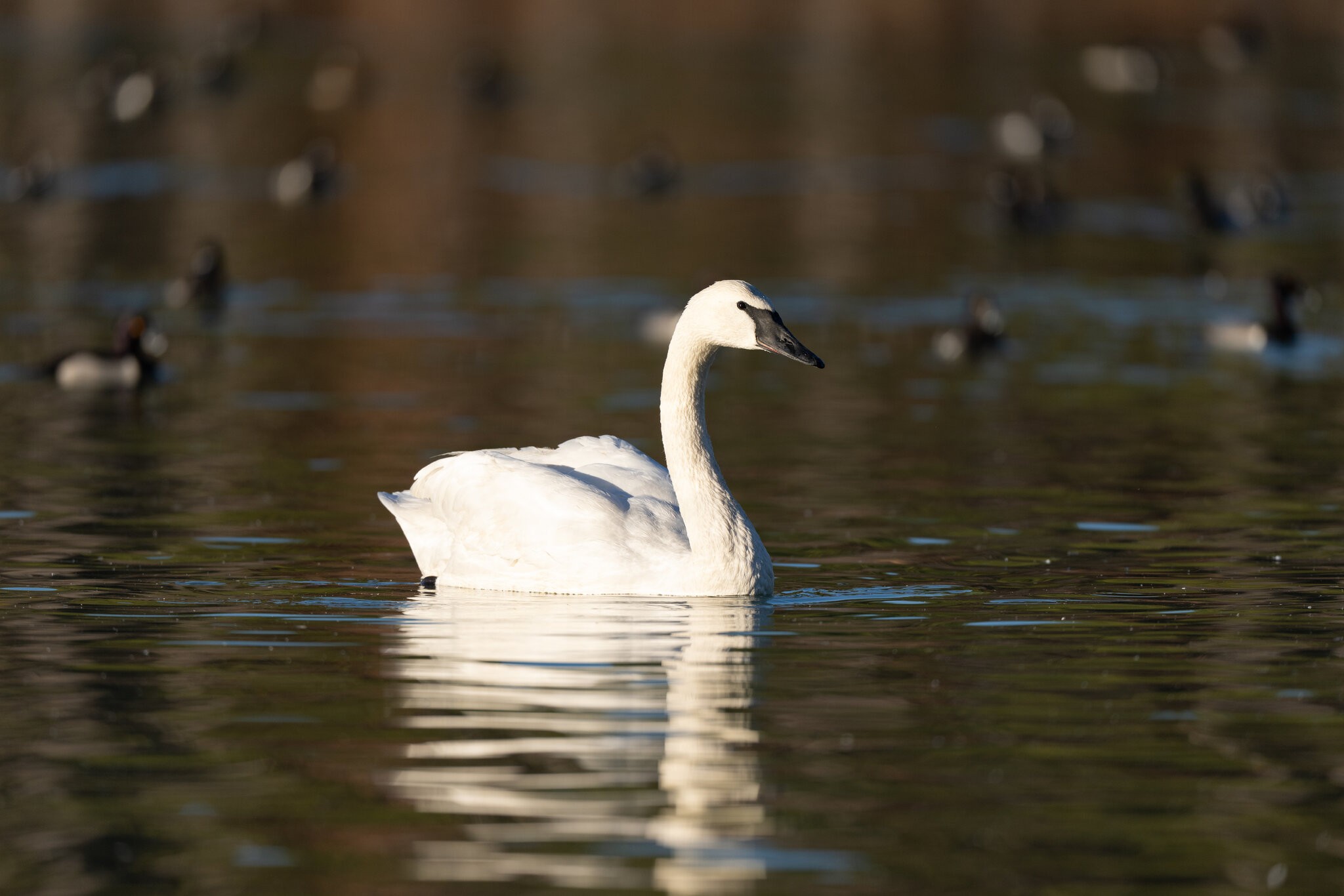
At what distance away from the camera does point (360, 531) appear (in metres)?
15.8

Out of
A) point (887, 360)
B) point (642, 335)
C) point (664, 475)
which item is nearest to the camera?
point (664, 475)

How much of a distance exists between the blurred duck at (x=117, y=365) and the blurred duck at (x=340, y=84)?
40.2 metres

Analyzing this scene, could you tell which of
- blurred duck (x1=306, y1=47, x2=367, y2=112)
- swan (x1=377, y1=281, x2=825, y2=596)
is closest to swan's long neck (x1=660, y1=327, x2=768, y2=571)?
swan (x1=377, y1=281, x2=825, y2=596)

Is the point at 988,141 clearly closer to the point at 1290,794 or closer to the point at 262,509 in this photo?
the point at 262,509

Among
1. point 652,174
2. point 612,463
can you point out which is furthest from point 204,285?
point 652,174

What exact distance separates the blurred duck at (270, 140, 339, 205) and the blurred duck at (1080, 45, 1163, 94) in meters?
29.2

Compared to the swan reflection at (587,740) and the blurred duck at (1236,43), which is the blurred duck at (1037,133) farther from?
the swan reflection at (587,740)

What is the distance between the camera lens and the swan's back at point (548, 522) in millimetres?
13117

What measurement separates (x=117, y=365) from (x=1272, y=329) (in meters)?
12.7

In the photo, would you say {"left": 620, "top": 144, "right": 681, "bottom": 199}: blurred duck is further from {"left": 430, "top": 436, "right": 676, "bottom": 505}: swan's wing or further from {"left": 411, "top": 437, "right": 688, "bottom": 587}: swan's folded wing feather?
{"left": 411, "top": 437, "right": 688, "bottom": 587}: swan's folded wing feather

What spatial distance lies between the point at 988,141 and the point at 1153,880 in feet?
170

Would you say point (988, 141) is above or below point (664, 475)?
above

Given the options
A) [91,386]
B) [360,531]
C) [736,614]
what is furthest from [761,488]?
[91,386]

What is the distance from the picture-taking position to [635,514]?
13.3 m
